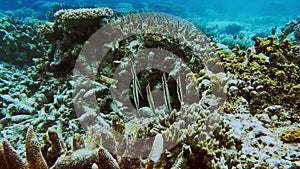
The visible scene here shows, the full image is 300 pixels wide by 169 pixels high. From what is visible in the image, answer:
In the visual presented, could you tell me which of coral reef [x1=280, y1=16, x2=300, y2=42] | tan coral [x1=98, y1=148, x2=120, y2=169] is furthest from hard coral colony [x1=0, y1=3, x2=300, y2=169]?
coral reef [x1=280, y1=16, x2=300, y2=42]

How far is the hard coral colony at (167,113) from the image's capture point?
7.50ft

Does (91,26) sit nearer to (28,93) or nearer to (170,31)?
(170,31)

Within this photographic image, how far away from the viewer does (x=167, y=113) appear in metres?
3.14

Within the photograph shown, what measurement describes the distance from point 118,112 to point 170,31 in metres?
2.04

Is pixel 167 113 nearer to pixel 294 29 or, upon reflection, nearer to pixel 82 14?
pixel 82 14

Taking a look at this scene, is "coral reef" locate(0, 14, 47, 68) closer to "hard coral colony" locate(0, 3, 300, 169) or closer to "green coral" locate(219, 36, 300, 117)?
"hard coral colony" locate(0, 3, 300, 169)

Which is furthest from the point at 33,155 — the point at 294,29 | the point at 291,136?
the point at 294,29

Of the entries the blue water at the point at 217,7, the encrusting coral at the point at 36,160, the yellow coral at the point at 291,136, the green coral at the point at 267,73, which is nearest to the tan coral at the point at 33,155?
the encrusting coral at the point at 36,160

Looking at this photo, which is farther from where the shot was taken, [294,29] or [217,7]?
[217,7]

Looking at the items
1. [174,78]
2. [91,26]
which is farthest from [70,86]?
[174,78]

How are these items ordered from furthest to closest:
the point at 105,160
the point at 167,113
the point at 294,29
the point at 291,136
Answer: the point at 294,29, the point at 167,113, the point at 291,136, the point at 105,160

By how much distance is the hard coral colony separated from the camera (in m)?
2.29

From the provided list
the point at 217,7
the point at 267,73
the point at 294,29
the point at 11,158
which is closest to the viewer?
the point at 11,158

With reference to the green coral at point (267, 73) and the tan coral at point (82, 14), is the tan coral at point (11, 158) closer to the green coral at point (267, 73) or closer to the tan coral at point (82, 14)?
the green coral at point (267, 73)
